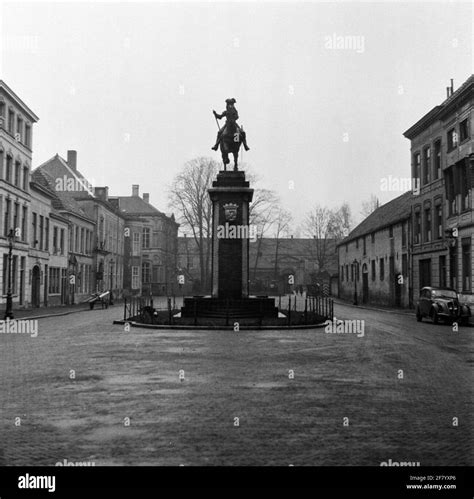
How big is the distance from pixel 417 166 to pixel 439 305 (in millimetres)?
16619

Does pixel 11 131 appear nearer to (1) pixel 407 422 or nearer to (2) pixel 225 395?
(2) pixel 225 395

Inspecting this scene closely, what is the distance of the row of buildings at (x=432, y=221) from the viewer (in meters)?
30.1

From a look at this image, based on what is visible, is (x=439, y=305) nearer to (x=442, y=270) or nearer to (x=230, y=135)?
(x=442, y=270)

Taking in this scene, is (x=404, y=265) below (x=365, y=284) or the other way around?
the other way around

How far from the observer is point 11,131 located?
36.3m

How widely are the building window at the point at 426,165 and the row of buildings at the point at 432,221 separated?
2 centimetres

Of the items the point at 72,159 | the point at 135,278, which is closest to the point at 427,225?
the point at 72,159

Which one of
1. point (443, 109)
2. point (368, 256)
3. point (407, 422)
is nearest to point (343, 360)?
point (407, 422)

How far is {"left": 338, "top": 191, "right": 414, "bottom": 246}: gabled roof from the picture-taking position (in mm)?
43500

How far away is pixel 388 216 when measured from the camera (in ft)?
162

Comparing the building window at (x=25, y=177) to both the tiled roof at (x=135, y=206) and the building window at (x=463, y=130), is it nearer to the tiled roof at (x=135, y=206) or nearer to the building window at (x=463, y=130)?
the building window at (x=463, y=130)

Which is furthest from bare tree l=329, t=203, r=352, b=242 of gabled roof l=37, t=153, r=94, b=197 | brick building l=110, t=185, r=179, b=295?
gabled roof l=37, t=153, r=94, b=197

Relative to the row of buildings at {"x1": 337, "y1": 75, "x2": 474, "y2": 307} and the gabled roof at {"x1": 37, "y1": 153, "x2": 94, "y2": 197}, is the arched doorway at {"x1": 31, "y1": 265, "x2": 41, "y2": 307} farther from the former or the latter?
the row of buildings at {"x1": 337, "y1": 75, "x2": 474, "y2": 307}
